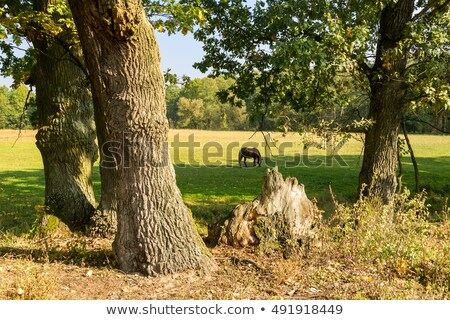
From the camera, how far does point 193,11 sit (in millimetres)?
10438

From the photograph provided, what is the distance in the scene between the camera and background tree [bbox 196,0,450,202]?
9.70 meters

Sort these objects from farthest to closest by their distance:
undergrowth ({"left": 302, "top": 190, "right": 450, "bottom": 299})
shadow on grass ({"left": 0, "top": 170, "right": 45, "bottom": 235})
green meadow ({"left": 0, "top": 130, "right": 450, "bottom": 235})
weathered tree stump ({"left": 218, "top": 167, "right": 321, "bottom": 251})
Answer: green meadow ({"left": 0, "top": 130, "right": 450, "bottom": 235}), shadow on grass ({"left": 0, "top": 170, "right": 45, "bottom": 235}), weathered tree stump ({"left": 218, "top": 167, "right": 321, "bottom": 251}), undergrowth ({"left": 302, "top": 190, "right": 450, "bottom": 299})

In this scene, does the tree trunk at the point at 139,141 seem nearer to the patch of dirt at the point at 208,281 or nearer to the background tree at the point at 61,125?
the patch of dirt at the point at 208,281

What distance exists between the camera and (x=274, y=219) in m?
7.94

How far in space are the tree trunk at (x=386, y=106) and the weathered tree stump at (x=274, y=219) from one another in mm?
3522

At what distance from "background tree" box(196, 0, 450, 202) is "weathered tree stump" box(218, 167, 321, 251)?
2.50 metres

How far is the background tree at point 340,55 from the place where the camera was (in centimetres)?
970

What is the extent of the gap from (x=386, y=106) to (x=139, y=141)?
792 centimetres

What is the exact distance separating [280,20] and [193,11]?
227cm

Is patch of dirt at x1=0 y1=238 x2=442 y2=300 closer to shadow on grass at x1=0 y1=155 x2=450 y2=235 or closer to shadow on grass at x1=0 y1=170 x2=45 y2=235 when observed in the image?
shadow on grass at x1=0 y1=170 x2=45 y2=235

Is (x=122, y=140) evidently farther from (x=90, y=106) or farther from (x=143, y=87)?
(x=90, y=106)

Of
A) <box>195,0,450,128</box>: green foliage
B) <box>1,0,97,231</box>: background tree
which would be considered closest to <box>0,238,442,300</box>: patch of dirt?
<box>1,0,97,231</box>: background tree

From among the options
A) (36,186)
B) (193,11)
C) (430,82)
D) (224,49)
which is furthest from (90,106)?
(36,186)
